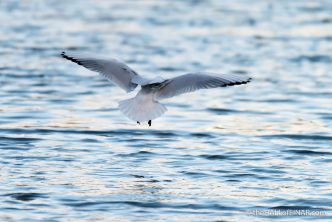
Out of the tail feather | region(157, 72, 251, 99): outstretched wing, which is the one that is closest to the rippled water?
the tail feather

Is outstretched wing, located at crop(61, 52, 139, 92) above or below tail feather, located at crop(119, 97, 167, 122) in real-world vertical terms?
above

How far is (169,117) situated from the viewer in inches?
469

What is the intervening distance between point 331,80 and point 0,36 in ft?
19.1

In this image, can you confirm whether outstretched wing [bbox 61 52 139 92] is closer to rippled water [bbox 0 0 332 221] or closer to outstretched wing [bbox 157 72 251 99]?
outstretched wing [bbox 157 72 251 99]

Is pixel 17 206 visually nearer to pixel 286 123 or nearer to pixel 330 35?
pixel 286 123

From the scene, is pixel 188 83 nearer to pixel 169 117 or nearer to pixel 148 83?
pixel 148 83

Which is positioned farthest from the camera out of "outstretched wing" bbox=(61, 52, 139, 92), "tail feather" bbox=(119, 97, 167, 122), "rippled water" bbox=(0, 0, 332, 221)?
"outstretched wing" bbox=(61, 52, 139, 92)

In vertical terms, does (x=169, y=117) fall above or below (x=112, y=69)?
below

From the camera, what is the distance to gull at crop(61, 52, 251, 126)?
348 inches

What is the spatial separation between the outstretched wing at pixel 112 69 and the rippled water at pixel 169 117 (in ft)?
2.37

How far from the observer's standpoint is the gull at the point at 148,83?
29.0 ft

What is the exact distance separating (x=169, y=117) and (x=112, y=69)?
98.4 inches

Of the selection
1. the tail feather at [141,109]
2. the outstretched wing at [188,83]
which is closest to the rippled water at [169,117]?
the tail feather at [141,109]

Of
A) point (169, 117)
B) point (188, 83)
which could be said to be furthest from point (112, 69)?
point (169, 117)
